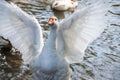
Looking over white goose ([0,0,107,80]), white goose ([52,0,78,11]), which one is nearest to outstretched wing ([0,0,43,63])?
white goose ([0,0,107,80])

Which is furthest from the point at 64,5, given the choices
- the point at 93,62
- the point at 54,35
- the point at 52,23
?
the point at 52,23

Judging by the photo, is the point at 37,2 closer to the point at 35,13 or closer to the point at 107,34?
the point at 35,13

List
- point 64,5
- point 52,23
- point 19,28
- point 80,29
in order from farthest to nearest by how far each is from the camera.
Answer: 1. point 64,5
2. point 19,28
3. point 80,29
4. point 52,23

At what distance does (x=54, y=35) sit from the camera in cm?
596

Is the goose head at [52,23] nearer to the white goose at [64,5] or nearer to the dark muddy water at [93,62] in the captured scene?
the dark muddy water at [93,62]

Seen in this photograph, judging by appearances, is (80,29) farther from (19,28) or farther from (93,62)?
(93,62)

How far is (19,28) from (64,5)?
5.70 metres

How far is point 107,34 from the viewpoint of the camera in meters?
9.50

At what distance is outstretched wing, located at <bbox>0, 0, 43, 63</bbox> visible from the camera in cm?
621

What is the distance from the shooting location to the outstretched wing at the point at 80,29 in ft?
19.8

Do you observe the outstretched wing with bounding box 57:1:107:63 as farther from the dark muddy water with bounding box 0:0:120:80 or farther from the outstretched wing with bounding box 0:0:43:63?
the dark muddy water with bounding box 0:0:120:80

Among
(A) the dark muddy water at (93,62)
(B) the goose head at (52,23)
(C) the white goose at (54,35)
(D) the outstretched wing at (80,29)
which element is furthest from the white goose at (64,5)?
(B) the goose head at (52,23)

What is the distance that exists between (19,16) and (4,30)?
37 cm

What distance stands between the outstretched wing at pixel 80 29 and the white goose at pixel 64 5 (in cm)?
539
